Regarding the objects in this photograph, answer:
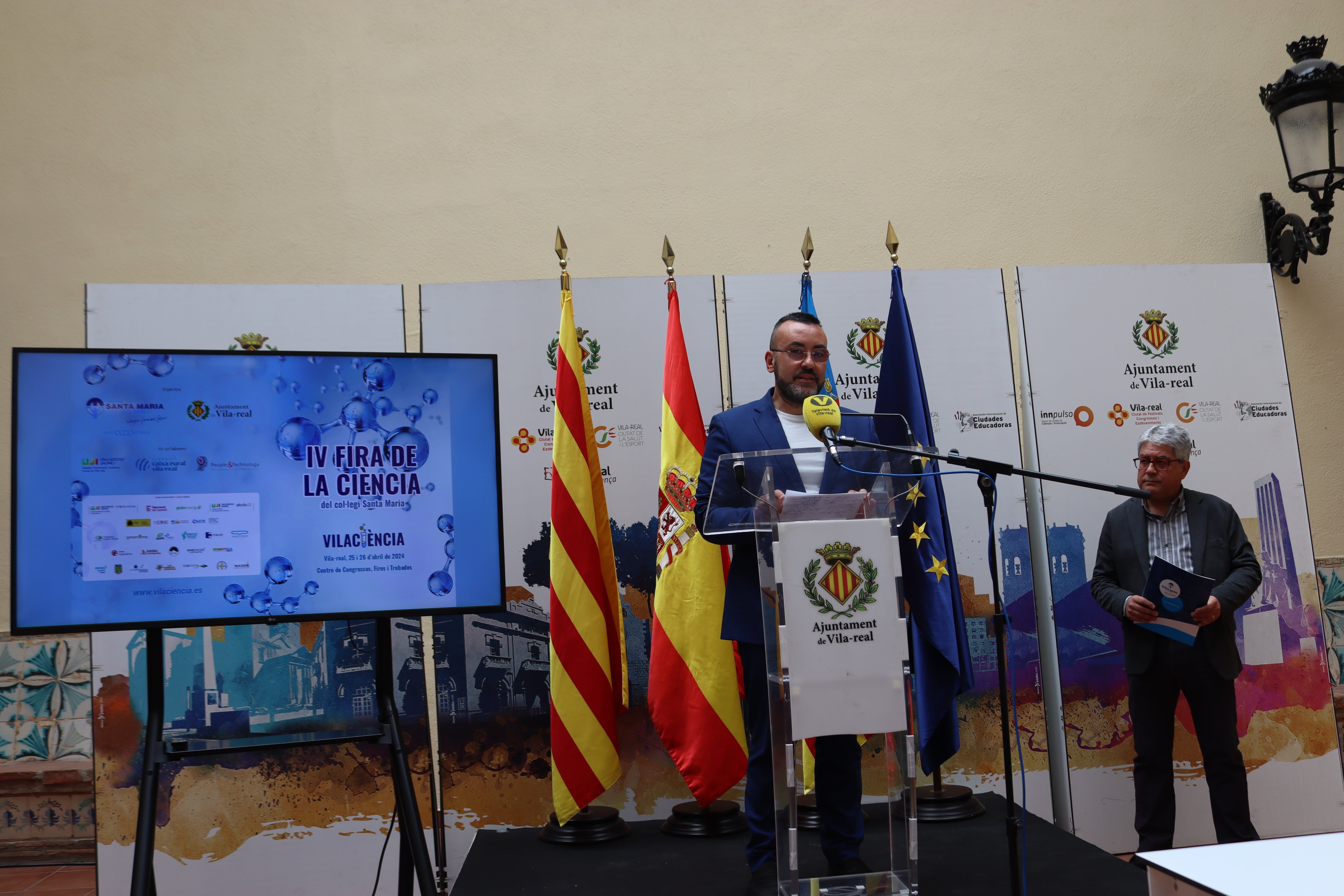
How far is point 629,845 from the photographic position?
324 centimetres

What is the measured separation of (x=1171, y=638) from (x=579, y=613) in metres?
2.12

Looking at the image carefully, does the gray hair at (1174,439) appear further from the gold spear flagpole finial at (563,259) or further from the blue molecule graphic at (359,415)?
the blue molecule graphic at (359,415)

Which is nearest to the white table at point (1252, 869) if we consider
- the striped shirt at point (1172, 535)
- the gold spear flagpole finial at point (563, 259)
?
the striped shirt at point (1172, 535)

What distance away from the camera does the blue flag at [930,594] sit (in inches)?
117

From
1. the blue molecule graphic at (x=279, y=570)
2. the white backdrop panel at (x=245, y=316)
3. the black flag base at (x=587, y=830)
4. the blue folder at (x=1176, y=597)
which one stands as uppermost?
the white backdrop panel at (x=245, y=316)

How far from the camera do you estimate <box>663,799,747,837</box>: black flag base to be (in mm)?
3314

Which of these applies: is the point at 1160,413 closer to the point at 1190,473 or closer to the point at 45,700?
the point at 1190,473

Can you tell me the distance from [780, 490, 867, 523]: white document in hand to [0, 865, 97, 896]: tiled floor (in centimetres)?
303

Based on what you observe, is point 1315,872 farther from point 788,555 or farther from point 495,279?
point 495,279

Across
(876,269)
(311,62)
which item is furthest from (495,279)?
(876,269)

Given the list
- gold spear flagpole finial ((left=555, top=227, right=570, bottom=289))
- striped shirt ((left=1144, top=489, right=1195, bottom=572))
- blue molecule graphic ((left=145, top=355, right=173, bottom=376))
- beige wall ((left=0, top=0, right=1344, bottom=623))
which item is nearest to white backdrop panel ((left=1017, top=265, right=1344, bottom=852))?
striped shirt ((left=1144, top=489, right=1195, bottom=572))

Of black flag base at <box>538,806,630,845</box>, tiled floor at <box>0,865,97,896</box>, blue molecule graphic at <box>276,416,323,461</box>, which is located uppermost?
blue molecule graphic at <box>276,416,323,461</box>

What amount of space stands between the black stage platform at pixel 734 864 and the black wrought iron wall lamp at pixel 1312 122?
295 centimetres

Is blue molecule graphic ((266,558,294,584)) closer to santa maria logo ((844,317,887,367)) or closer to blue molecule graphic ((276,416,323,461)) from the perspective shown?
blue molecule graphic ((276,416,323,461))
